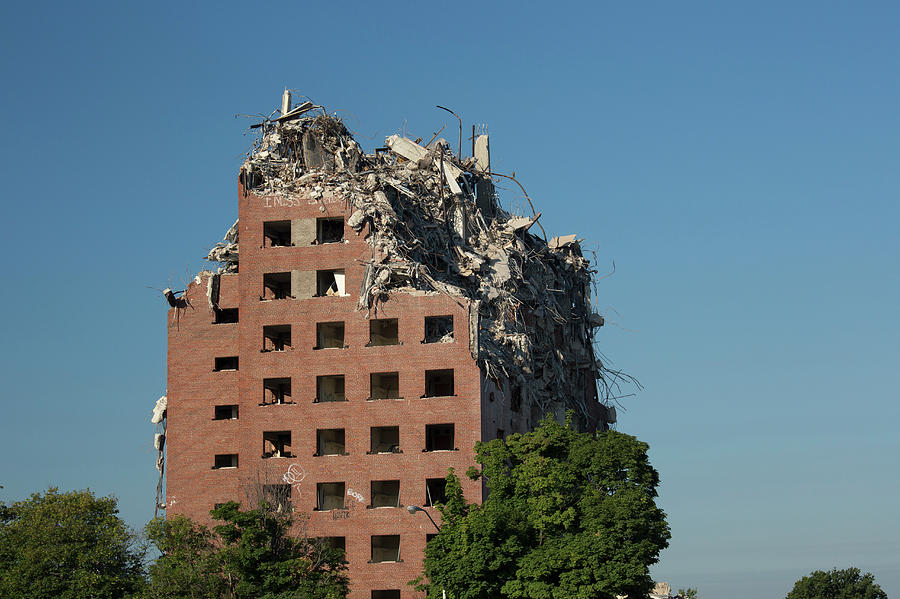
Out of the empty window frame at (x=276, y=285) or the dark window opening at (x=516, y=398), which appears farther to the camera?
the dark window opening at (x=516, y=398)

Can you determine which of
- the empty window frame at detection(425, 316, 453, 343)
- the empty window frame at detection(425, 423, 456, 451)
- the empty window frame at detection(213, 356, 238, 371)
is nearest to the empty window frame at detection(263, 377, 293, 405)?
the empty window frame at detection(213, 356, 238, 371)

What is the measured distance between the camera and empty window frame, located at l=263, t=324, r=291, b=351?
308ft

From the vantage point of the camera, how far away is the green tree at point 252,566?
74.4m

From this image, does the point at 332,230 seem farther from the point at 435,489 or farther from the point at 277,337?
the point at 435,489

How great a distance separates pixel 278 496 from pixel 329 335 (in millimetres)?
12429

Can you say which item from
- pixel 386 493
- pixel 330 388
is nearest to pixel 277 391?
pixel 330 388

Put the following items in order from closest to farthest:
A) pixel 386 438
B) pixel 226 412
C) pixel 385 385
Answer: pixel 386 438 → pixel 385 385 → pixel 226 412

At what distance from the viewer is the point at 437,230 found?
321ft

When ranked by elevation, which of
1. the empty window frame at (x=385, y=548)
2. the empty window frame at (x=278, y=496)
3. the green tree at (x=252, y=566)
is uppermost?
the empty window frame at (x=278, y=496)

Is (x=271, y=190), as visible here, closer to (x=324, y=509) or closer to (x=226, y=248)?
(x=226, y=248)

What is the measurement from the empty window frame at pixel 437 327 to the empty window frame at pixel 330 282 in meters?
6.30

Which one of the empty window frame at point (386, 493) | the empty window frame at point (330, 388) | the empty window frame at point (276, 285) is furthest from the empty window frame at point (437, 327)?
the empty window frame at point (276, 285)

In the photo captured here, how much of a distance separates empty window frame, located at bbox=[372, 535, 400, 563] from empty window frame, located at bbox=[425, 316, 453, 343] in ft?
44.6

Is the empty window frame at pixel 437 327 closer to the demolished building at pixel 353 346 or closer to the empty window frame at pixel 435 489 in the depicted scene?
the demolished building at pixel 353 346
